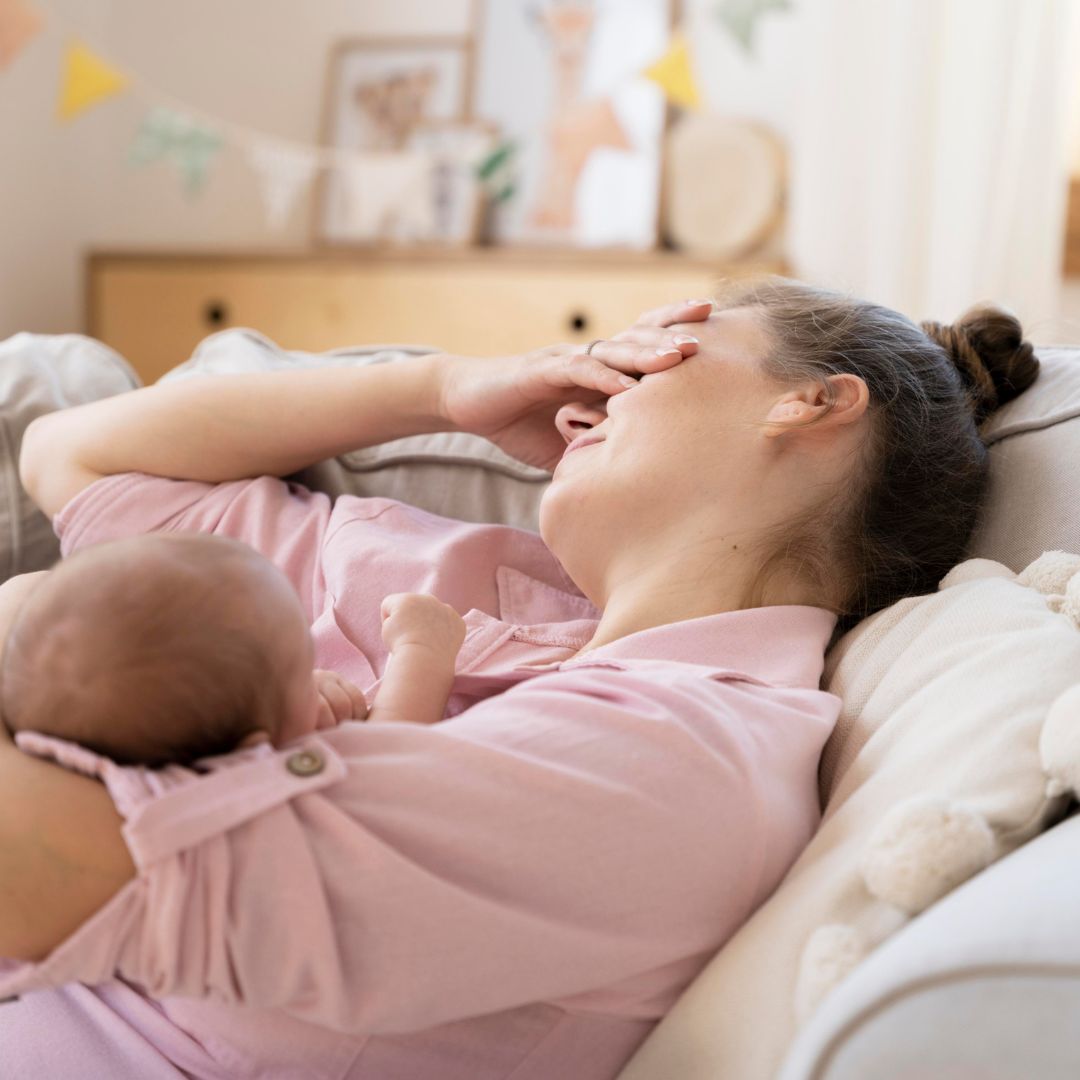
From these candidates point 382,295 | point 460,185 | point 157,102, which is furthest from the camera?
point 157,102

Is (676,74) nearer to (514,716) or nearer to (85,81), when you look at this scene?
(85,81)

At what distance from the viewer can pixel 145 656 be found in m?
0.67

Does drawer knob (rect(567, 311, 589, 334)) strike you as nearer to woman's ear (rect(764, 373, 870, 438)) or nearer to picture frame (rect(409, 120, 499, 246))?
→ picture frame (rect(409, 120, 499, 246))

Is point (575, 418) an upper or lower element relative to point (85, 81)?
lower

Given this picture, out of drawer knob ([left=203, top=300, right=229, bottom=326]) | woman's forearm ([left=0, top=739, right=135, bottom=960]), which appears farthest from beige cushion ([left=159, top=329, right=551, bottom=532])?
drawer knob ([left=203, top=300, right=229, bottom=326])

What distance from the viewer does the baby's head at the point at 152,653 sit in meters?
0.67

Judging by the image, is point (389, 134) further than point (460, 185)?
Yes

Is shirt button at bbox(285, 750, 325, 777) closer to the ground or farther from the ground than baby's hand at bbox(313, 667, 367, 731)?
farther from the ground

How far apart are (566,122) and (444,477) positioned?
2.55 m

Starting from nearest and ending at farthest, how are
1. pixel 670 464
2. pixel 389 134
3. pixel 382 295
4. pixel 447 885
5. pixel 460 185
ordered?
pixel 447 885
pixel 670 464
pixel 382 295
pixel 460 185
pixel 389 134

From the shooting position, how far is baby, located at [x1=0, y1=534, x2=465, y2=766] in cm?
67

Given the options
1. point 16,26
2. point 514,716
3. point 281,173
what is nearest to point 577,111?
point 281,173

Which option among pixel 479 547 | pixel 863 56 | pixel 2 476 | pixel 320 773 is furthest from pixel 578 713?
pixel 863 56

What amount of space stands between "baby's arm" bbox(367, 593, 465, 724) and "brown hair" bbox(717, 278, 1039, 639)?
255 mm
